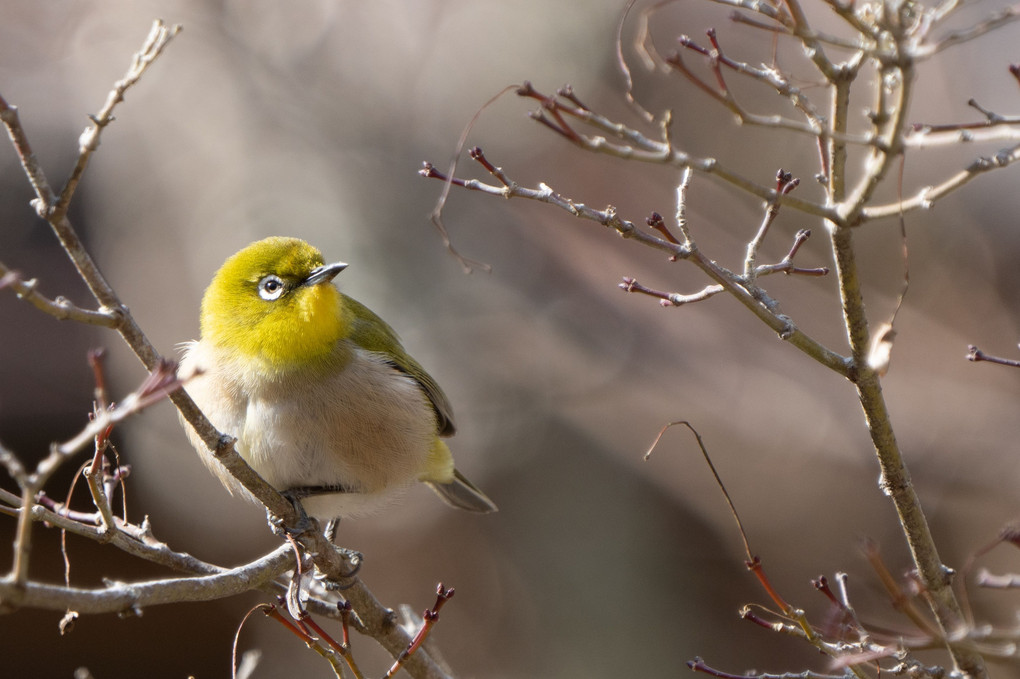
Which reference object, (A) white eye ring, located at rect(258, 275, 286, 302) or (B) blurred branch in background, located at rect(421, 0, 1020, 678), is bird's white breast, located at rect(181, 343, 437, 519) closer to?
(A) white eye ring, located at rect(258, 275, 286, 302)

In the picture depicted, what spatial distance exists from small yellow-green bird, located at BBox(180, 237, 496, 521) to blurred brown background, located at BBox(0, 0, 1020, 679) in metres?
5.42

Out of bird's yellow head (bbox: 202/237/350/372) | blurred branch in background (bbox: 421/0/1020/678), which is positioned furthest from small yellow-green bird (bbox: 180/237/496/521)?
blurred branch in background (bbox: 421/0/1020/678)

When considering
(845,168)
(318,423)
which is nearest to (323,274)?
(318,423)

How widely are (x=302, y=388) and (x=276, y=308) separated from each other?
0.42 metres

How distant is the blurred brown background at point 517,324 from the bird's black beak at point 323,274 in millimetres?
5851

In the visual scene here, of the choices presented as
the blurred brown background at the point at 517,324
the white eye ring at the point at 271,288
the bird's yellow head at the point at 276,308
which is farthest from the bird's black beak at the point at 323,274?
the blurred brown background at the point at 517,324

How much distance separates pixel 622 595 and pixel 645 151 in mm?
7941

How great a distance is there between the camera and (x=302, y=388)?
4.34 metres

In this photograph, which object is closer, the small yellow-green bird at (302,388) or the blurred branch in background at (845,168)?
the blurred branch in background at (845,168)

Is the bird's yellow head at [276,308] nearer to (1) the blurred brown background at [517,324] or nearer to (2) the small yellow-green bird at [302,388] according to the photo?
(2) the small yellow-green bird at [302,388]

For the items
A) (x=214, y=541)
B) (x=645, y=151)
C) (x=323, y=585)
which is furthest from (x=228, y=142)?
(x=645, y=151)

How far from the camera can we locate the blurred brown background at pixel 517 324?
9.05 meters

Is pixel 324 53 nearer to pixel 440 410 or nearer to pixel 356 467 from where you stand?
pixel 440 410

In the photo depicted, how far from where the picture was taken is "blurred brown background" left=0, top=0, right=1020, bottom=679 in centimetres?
905
